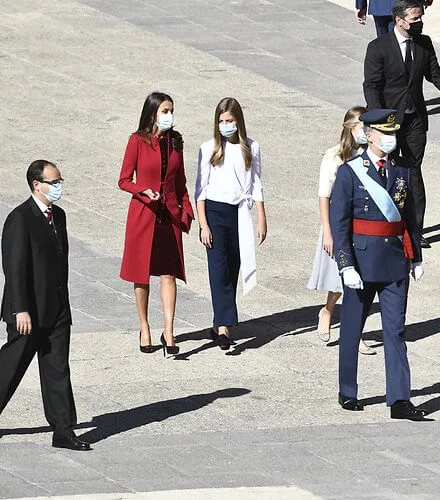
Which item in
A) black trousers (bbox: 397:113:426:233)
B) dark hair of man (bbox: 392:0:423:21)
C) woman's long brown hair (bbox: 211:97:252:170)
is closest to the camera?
woman's long brown hair (bbox: 211:97:252:170)

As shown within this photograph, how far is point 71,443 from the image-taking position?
31.5ft

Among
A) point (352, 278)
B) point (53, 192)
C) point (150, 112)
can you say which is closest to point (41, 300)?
point (53, 192)

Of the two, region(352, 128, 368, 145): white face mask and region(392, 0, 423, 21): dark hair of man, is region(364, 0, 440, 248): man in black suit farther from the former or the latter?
region(352, 128, 368, 145): white face mask

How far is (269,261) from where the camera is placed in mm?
13867

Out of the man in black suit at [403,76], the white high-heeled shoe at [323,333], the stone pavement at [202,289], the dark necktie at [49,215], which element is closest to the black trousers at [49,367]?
the stone pavement at [202,289]

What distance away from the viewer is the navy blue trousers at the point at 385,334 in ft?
33.9

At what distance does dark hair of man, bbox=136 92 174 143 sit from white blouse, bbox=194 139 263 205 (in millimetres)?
427

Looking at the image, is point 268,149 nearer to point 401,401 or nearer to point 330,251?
point 330,251

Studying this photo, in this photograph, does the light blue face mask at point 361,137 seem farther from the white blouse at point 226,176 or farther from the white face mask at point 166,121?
the white face mask at point 166,121

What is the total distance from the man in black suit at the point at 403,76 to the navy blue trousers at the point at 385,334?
3.24 m

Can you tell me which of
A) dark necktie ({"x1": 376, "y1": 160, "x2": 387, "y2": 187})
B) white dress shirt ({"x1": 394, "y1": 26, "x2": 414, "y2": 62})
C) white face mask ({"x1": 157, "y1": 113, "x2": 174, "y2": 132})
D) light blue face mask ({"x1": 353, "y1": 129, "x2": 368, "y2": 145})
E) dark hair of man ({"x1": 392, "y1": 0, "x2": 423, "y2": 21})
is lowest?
dark necktie ({"x1": 376, "y1": 160, "x2": 387, "y2": 187})

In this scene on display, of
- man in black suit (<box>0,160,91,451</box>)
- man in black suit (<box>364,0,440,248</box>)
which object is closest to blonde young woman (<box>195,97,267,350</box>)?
man in black suit (<box>364,0,440,248</box>)

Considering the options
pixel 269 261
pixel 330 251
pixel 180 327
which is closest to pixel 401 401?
pixel 330 251

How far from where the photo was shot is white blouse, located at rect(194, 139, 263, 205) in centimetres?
1187
